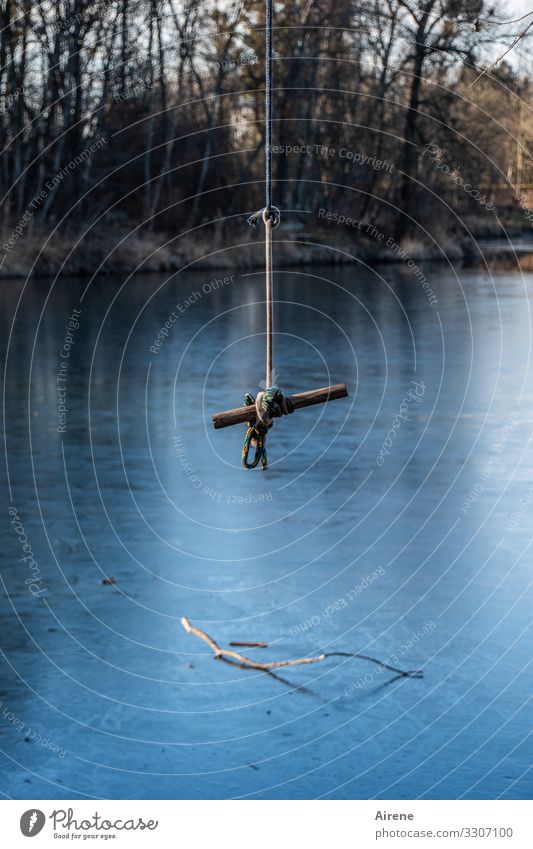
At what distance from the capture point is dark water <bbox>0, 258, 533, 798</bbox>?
8648 millimetres

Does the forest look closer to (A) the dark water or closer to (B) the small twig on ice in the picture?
(A) the dark water

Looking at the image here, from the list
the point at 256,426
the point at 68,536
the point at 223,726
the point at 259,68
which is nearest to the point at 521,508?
the point at 68,536

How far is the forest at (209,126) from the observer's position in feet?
128

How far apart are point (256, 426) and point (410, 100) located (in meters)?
45.1

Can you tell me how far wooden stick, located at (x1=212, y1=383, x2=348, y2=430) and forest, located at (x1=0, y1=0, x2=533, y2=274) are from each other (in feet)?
102

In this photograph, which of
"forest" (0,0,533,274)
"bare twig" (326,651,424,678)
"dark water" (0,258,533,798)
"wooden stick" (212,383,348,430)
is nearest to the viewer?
"wooden stick" (212,383,348,430)

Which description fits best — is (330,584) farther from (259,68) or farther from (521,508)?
(259,68)

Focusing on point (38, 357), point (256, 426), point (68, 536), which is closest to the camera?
point (256, 426)

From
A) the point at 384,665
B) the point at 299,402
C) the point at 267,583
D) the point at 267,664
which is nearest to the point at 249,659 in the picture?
the point at 267,664

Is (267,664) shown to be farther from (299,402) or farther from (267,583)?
(299,402)

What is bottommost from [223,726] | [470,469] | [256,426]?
[223,726]

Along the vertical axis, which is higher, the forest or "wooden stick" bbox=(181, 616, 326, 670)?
the forest

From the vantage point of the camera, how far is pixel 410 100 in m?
48.0

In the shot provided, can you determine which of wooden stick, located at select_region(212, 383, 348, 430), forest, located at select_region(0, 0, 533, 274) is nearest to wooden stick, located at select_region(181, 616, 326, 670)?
wooden stick, located at select_region(212, 383, 348, 430)
